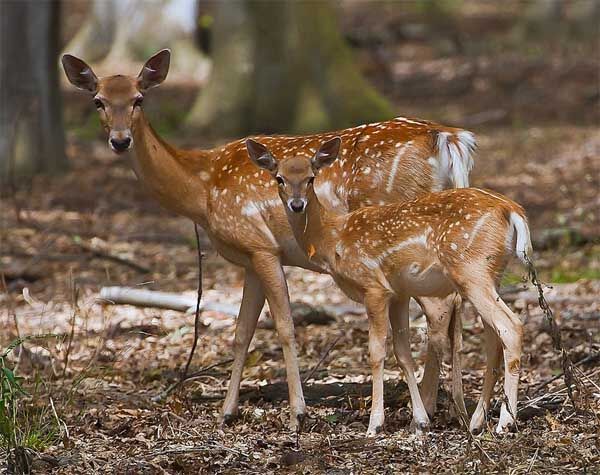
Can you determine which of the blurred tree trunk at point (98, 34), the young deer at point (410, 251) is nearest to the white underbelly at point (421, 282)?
the young deer at point (410, 251)

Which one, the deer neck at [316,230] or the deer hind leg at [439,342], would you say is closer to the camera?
the deer hind leg at [439,342]

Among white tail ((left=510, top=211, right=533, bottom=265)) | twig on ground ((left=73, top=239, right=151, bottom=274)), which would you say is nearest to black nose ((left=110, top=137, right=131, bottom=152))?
white tail ((left=510, top=211, right=533, bottom=265))

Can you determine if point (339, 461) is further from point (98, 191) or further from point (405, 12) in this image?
point (405, 12)

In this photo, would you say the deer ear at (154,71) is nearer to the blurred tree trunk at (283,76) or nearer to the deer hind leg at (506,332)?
the deer hind leg at (506,332)

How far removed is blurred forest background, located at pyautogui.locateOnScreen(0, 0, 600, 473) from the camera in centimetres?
666

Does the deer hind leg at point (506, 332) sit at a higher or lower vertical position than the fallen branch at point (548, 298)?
higher

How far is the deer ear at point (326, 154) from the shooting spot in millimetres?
6742

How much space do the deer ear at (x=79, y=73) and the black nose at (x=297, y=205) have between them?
5.06ft

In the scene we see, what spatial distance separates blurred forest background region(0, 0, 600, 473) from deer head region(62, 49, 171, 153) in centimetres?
89

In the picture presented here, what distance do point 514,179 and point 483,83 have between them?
29.7 feet

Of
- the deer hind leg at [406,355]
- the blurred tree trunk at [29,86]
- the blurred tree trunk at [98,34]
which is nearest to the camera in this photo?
the deer hind leg at [406,355]

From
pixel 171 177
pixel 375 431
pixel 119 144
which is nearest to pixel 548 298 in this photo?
pixel 375 431

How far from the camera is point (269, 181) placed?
7148mm

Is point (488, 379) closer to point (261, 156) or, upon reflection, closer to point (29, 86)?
point (261, 156)
